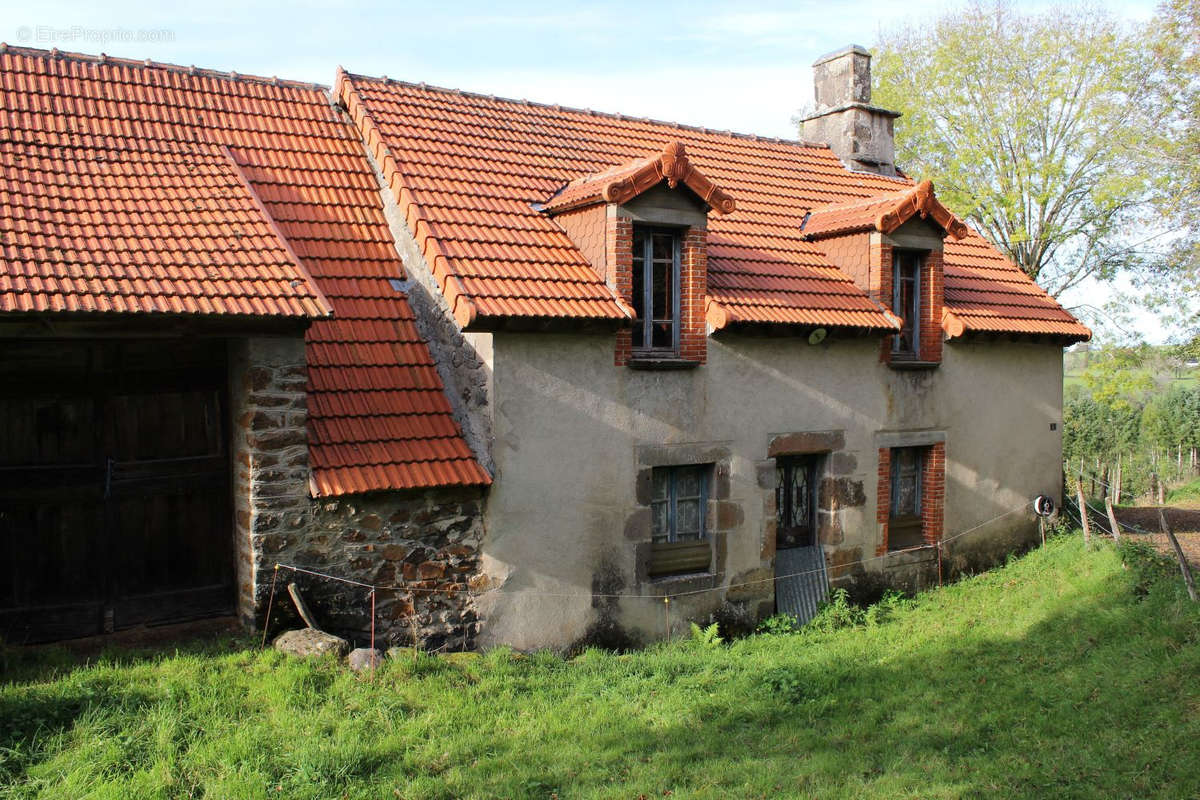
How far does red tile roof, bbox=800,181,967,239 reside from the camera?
35.9 ft

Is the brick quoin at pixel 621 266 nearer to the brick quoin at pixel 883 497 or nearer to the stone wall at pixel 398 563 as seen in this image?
the stone wall at pixel 398 563

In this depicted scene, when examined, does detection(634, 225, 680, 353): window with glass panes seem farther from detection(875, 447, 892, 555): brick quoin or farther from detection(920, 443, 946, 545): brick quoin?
detection(920, 443, 946, 545): brick quoin

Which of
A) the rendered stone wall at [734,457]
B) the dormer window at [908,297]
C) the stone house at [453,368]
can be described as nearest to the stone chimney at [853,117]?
the stone house at [453,368]

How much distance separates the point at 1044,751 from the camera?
6.50m

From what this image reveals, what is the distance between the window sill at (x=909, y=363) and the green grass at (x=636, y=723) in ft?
12.1

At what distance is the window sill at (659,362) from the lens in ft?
30.1

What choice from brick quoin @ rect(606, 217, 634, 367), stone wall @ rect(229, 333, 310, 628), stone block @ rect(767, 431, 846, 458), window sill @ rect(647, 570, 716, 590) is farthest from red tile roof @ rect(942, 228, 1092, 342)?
stone wall @ rect(229, 333, 310, 628)

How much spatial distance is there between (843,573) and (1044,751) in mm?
4454

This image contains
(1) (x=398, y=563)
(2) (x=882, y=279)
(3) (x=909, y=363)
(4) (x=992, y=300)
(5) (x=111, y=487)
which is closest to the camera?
(5) (x=111, y=487)

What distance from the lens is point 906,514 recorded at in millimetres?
11836

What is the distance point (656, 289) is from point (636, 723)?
4621 mm

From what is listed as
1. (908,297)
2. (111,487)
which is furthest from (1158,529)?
(111,487)

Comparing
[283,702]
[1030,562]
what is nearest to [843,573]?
[1030,562]

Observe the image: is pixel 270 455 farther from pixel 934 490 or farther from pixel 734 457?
pixel 934 490
